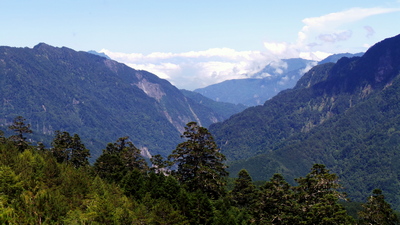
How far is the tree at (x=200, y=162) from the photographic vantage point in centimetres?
6109

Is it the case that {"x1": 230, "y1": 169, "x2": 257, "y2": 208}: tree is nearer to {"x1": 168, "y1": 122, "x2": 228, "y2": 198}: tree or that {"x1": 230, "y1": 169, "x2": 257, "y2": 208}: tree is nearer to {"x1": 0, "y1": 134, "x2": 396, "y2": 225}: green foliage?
{"x1": 0, "y1": 134, "x2": 396, "y2": 225}: green foliage

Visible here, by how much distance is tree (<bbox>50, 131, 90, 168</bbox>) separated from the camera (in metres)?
89.4

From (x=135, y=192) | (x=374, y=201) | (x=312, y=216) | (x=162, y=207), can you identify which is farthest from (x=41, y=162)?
(x=374, y=201)

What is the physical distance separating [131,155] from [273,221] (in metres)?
42.8

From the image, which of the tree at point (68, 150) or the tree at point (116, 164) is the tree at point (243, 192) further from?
the tree at point (68, 150)

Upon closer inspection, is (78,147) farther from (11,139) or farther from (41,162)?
(41,162)

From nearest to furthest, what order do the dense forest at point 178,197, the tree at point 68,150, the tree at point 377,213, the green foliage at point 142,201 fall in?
the green foliage at point 142,201 < the dense forest at point 178,197 < the tree at point 377,213 < the tree at point 68,150

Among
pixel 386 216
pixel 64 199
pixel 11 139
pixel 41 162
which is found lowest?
pixel 386 216

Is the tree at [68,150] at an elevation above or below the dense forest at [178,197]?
above

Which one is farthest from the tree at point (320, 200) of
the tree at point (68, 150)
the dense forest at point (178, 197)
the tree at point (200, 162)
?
the tree at point (68, 150)

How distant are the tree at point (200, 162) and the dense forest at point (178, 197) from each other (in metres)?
0.16

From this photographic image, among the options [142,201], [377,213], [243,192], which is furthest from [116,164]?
[377,213]

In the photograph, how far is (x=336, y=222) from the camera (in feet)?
166

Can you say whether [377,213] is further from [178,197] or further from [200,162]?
[178,197]
